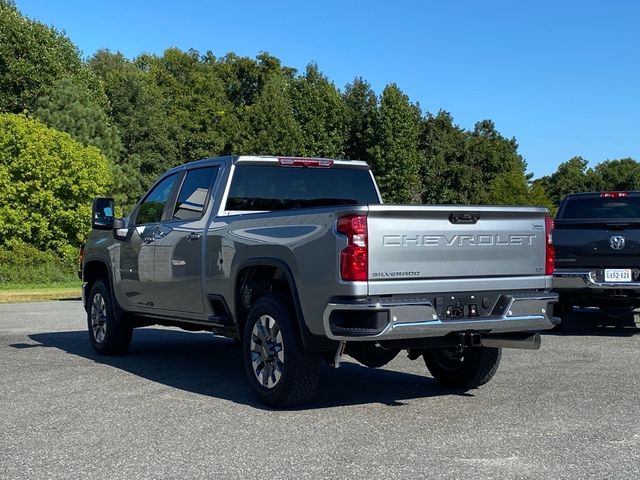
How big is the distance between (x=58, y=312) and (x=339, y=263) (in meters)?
11.9

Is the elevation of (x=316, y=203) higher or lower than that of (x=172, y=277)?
higher

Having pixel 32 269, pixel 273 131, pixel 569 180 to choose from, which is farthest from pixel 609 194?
pixel 569 180

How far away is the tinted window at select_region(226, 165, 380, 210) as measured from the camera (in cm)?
819

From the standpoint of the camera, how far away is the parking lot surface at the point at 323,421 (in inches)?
199

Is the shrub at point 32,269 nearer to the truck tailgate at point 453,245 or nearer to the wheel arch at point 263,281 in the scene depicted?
the wheel arch at point 263,281

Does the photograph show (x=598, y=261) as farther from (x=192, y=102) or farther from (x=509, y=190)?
(x=192, y=102)

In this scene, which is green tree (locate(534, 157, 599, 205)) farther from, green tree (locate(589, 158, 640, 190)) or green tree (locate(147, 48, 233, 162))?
green tree (locate(147, 48, 233, 162))

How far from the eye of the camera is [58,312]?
1675 centimetres

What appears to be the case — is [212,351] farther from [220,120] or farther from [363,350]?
[220,120]

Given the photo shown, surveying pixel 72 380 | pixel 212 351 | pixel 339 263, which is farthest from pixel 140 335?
pixel 339 263

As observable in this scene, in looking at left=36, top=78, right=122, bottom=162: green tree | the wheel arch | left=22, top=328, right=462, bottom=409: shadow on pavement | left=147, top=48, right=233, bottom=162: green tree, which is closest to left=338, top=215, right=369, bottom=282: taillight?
the wheel arch

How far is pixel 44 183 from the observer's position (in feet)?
154

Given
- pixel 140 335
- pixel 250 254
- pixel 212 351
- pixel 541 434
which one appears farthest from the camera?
pixel 140 335

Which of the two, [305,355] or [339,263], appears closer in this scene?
[339,263]
